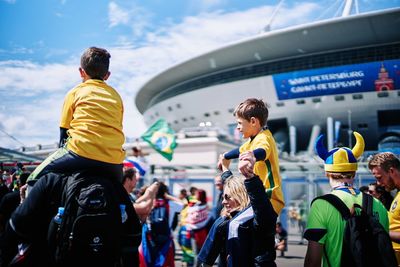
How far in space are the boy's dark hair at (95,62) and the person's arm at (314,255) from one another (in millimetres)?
1857

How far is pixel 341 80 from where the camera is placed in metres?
43.3

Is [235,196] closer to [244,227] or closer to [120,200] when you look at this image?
[244,227]

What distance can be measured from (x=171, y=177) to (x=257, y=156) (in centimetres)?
1235

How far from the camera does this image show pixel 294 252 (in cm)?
1241

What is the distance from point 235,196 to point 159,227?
12.6 ft

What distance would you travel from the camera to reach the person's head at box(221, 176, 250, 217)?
2.93 metres

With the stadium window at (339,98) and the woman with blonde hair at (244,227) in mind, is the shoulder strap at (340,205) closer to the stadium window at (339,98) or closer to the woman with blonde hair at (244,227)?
the woman with blonde hair at (244,227)

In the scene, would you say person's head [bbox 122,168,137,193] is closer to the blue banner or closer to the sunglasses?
the sunglasses

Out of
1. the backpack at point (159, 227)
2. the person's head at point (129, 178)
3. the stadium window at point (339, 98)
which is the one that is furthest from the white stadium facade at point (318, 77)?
the person's head at point (129, 178)

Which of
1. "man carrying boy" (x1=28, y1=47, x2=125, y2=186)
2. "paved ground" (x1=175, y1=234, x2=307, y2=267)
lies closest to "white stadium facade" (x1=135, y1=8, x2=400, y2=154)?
"paved ground" (x1=175, y1=234, x2=307, y2=267)

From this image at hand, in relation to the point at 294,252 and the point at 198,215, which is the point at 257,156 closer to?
the point at 198,215

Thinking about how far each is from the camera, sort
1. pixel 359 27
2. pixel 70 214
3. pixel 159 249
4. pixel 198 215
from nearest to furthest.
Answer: pixel 70 214 → pixel 159 249 → pixel 198 215 → pixel 359 27

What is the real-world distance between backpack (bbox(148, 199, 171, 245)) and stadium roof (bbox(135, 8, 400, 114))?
127ft

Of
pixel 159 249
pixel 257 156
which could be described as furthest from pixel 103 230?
pixel 159 249
